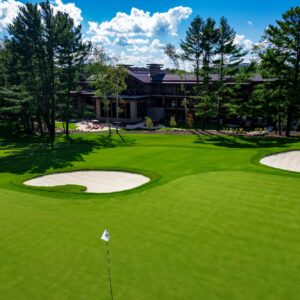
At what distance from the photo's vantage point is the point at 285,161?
2495 cm

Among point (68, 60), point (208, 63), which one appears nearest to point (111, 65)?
point (68, 60)

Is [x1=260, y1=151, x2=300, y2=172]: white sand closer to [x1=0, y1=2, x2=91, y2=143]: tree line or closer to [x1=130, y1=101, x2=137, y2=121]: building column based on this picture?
[x1=0, y1=2, x2=91, y2=143]: tree line

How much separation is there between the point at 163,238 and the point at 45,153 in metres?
24.7

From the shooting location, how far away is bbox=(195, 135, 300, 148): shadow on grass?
32500 millimetres

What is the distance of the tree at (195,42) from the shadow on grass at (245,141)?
36.9 ft

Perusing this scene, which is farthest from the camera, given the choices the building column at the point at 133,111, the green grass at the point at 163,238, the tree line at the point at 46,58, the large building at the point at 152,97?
the large building at the point at 152,97

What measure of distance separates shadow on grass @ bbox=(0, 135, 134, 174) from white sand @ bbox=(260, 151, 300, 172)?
1616 centimetres

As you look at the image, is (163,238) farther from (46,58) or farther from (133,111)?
(133,111)

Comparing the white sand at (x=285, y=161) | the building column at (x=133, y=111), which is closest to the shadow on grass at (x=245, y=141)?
the white sand at (x=285, y=161)

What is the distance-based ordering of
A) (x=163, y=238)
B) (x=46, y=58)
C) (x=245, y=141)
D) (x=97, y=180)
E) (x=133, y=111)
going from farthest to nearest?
(x=133, y=111) → (x=46, y=58) → (x=245, y=141) → (x=97, y=180) → (x=163, y=238)

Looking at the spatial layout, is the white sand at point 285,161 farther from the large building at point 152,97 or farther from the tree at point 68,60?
the large building at point 152,97

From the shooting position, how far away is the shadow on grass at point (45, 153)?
27391 mm

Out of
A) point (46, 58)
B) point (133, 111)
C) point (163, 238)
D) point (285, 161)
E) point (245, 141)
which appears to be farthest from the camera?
point (133, 111)

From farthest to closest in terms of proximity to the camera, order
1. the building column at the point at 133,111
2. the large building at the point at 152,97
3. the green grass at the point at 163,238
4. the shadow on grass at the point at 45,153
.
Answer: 1. the large building at the point at 152,97
2. the building column at the point at 133,111
3. the shadow on grass at the point at 45,153
4. the green grass at the point at 163,238
